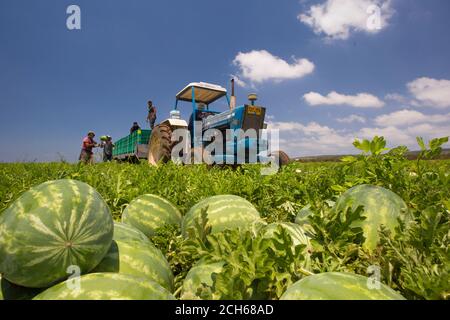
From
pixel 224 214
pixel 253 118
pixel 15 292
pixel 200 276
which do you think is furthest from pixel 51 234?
pixel 253 118

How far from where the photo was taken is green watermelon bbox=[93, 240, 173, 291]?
4.94ft

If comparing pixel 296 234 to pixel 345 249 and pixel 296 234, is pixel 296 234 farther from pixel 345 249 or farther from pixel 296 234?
Result: pixel 345 249

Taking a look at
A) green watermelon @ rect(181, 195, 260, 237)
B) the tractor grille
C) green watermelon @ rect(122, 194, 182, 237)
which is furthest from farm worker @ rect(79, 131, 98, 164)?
green watermelon @ rect(181, 195, 260, 237)

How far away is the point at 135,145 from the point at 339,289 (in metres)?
18.2

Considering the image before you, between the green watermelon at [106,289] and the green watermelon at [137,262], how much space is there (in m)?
0.26

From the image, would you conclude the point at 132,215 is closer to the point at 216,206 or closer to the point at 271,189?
the point at 216,206

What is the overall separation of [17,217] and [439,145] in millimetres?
2548

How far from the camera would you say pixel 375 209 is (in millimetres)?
1861

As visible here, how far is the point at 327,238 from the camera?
167 cm

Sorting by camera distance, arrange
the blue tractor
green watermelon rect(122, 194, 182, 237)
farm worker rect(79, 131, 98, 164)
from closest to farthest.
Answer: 1. green watermelon rect(122, 194, 182, 237)
2. the blue tractor
3. farm worker rect(79, 131, 98, 164)

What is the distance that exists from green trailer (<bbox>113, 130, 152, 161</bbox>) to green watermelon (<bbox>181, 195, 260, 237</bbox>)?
13.6 m

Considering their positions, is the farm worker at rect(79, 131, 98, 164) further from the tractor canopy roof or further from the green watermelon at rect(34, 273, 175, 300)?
the green watermelon at rect(34, 273, 175, 300)
